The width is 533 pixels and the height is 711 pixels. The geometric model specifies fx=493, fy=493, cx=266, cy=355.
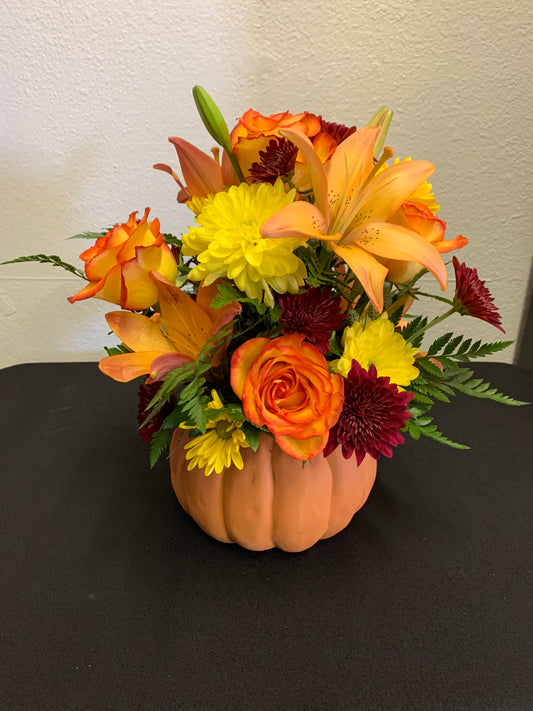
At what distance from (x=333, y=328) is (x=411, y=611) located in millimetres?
320

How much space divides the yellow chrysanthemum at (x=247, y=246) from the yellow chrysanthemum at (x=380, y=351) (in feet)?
0.25

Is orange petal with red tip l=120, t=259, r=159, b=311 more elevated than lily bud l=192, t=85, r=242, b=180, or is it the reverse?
lily bud l=192, t=85, r=242, b=180

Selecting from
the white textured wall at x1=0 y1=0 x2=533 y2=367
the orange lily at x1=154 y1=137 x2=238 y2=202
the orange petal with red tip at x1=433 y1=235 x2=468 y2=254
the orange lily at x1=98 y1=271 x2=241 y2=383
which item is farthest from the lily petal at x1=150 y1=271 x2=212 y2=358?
the white textured wall at x1=0 y1=0 x2=533 y2=367

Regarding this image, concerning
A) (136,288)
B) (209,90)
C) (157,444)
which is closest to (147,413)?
(157,444)

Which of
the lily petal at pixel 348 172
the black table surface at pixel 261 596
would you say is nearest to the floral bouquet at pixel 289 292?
the lily petal at pixel 348 172

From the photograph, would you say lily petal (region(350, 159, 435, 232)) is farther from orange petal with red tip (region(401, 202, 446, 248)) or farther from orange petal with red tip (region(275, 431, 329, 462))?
orange petal with red tip (region(275, 431, 329, 462))

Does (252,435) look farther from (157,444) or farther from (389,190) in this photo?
(389,190)

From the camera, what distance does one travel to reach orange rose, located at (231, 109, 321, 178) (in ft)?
A: 1.49

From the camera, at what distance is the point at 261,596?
1.77ft

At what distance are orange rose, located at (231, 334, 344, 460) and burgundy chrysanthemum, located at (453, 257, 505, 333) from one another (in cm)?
15

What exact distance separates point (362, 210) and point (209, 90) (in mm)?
678

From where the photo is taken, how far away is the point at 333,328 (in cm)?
44

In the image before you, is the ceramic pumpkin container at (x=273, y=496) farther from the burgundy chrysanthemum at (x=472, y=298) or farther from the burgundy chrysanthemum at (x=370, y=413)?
the burgundy chrysanthemum at (x=472, y=298)

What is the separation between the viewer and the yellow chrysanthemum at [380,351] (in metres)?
0.46
